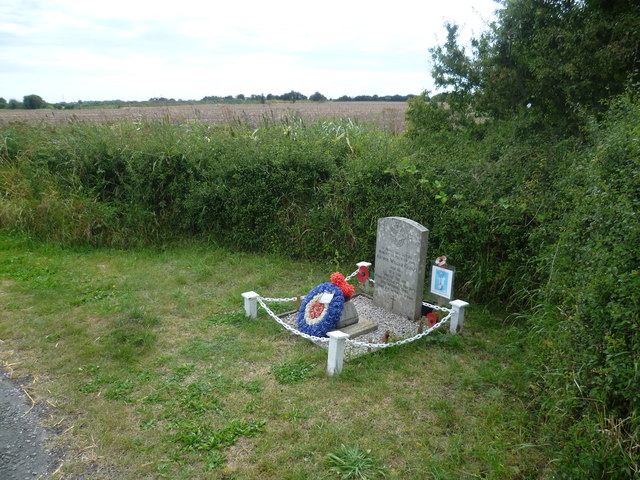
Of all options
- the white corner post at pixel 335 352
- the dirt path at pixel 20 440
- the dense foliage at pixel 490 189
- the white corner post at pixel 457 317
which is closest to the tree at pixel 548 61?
the dense foliage at pixel 490 189

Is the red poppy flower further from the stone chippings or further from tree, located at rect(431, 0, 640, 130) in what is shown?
tree, located at rect(431, 0, 640, 130)

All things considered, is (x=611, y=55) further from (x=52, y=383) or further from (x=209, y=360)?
(x=52, y=383)

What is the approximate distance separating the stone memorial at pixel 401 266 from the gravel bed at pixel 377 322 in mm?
84

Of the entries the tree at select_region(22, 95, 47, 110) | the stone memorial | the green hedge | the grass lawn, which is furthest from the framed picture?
the tree at select_region(22, 95, 47, 110)

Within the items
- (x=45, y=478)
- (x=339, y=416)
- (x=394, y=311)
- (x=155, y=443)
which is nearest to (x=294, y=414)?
(x=339, y=416)

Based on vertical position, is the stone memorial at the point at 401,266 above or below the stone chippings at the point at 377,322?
above

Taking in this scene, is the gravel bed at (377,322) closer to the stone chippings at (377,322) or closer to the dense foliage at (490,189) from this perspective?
the stone chippings at (377,322)

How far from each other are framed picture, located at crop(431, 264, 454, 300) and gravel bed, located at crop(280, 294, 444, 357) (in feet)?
1.53

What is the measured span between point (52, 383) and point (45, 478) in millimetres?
1264

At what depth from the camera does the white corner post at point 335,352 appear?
408cm

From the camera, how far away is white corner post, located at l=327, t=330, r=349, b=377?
408cm

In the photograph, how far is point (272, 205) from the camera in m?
7.50

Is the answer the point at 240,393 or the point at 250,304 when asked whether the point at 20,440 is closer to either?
the point at 240,393

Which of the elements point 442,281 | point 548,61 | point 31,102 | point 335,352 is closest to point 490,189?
point 442,281
